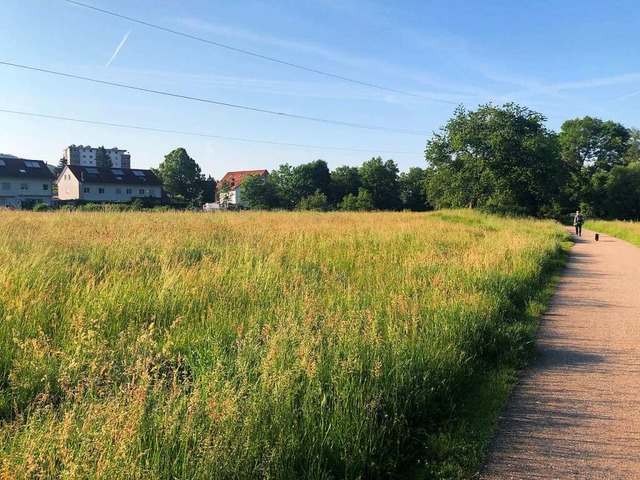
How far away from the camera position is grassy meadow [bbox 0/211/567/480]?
267 cm

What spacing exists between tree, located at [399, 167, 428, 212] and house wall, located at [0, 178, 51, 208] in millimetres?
64580

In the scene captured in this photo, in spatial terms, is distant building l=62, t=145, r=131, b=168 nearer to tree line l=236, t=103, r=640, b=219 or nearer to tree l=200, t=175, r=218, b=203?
tree l=200, t=175, r=218, b=203

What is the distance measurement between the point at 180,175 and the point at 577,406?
99.2 m

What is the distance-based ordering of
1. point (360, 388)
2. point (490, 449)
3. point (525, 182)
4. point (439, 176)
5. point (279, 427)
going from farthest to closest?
point (439, 176)
point (525, 182)
point (360, 388)
point (490, 449)
point (279, 427)

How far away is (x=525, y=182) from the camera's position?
137 ft

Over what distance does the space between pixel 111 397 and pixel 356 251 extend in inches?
363

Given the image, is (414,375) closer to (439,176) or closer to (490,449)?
(490,449)

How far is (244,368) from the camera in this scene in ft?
11.6

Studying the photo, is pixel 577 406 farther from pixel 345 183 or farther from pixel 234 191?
pixel 234 191

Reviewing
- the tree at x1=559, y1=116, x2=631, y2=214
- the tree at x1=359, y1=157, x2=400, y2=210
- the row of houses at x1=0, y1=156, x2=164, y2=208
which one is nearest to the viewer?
the row of houses at x1=0, y1=156, x2=164, y2=208

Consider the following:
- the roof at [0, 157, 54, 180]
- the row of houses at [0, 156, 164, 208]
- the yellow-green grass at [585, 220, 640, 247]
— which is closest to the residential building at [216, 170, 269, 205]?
the row of houses at [0, 156, 164, 208]

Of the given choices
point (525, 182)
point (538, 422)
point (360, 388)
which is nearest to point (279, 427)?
point (360, 388)

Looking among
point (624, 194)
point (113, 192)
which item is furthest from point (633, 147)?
point (113, 192)

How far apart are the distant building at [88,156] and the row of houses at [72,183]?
10154cm
